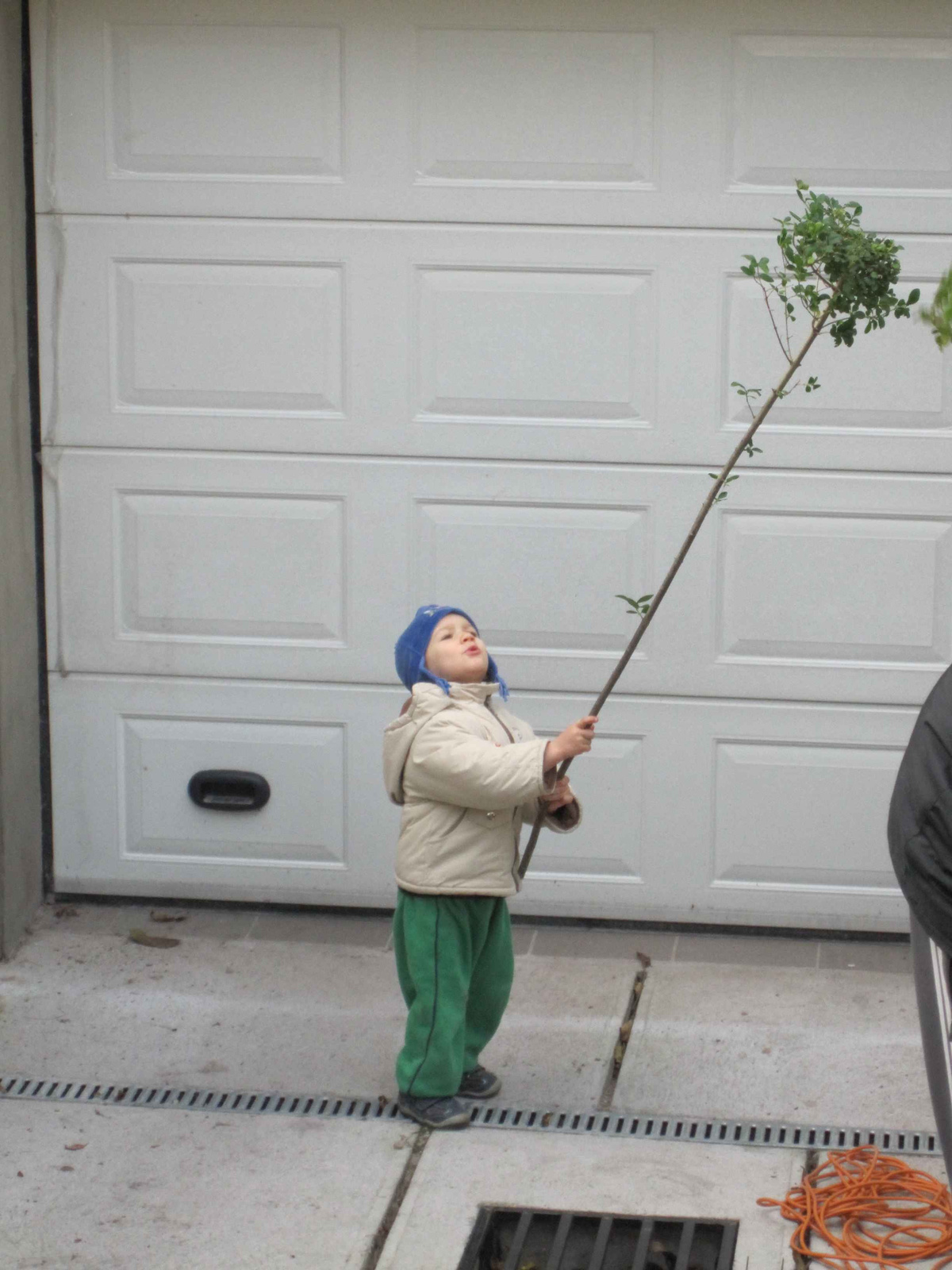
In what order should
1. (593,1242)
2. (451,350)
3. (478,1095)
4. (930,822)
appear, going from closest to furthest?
(930,822) < (593,1242) < (478,1095) < (451,350)

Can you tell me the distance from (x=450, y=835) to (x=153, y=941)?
158cm

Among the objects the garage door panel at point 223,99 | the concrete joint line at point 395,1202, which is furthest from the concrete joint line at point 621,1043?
the garage door panel at point 223,99

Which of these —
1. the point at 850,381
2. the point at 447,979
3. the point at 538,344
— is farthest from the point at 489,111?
the point at 447,979

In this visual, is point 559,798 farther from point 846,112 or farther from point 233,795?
point 846,112

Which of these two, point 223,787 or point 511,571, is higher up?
point 511,571

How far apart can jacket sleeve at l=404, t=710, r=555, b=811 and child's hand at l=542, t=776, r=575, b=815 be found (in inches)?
4.0

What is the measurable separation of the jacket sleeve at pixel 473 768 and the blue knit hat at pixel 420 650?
0.14 meters

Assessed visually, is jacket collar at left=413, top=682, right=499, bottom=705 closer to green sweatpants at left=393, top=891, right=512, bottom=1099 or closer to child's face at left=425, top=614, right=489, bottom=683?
child's face at left=425, top=614, right=489, bottom=683

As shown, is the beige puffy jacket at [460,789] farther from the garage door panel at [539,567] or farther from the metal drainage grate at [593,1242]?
the garage door panel at [539,567]

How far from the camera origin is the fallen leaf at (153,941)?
4.98 m

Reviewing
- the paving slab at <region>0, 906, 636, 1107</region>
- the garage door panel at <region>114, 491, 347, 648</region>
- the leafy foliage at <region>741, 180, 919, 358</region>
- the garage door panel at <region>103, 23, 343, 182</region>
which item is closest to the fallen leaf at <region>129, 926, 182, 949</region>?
the paving slab at <region>0, 906, 636, 1107</region>

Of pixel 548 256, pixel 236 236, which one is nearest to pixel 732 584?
pixel 548 256

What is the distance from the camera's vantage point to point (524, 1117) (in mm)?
3975

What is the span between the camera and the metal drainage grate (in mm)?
3373
